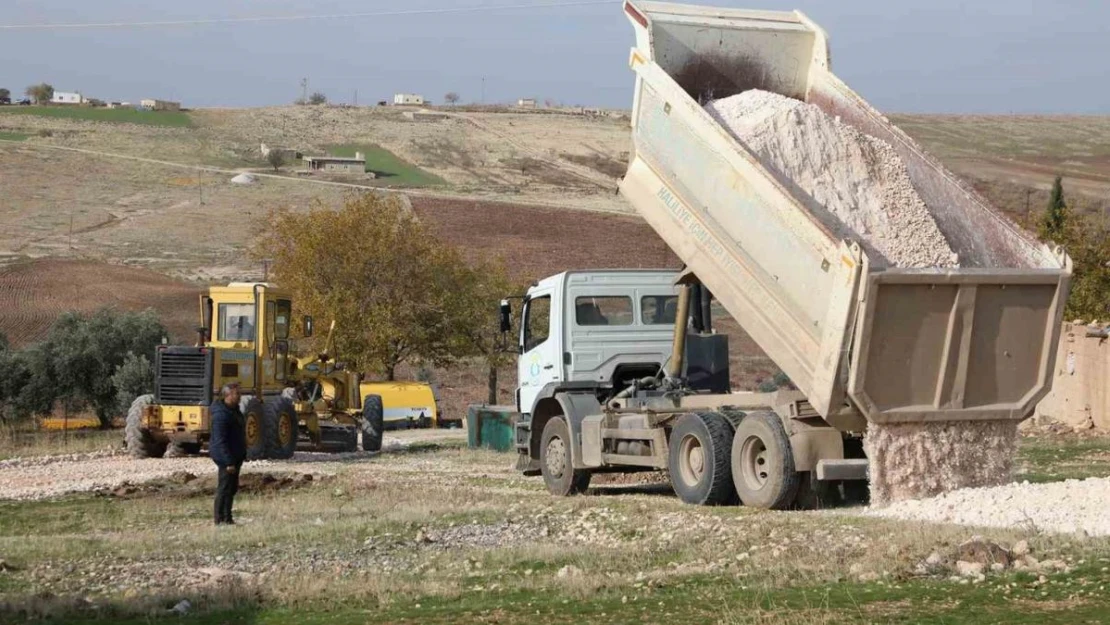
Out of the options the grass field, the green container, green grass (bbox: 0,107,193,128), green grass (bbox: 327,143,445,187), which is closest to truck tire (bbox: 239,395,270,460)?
the green container

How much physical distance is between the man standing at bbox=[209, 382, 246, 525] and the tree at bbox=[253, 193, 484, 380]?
2804cm

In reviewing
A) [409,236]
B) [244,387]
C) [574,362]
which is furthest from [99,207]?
[574,362]

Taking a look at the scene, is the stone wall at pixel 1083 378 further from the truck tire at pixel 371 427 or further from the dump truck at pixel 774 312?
the truck tire at pixel 371 427

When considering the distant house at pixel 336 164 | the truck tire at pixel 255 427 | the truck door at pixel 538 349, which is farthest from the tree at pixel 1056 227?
the distant house at pixel 336 164

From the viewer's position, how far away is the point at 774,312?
1408 centimetres

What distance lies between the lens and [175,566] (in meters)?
11.6

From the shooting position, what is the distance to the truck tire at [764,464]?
1427 centimetres

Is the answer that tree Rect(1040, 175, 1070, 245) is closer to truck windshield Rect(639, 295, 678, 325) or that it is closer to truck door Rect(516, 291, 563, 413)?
truck door Rect(516, 291, 563, 413)

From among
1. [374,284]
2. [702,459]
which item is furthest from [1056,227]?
[702,459]

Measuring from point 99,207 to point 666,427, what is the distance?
75.6 metres

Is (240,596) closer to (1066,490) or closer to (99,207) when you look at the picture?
(1066,490)

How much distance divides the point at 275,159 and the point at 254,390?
275ft

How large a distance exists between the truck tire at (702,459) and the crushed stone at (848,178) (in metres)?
2.69

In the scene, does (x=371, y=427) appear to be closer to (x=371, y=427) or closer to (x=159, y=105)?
(x=371, y=427)
